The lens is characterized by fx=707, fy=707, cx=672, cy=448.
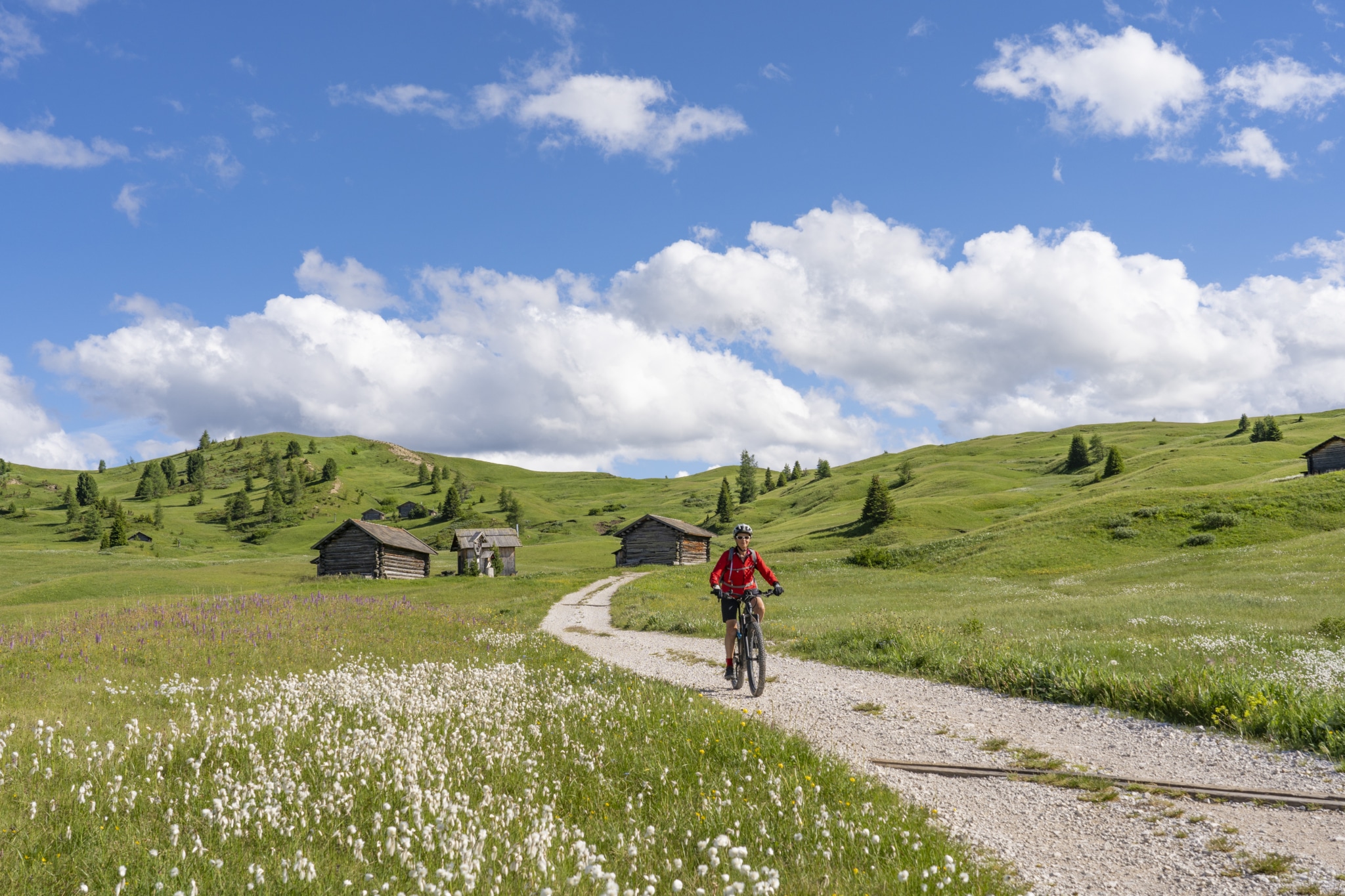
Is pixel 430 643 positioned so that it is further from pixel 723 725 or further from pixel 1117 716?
pixel 1117 716

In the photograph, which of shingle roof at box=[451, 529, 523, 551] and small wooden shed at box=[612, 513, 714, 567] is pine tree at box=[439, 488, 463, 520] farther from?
small wooden shed at box=[612, 513, 714, 567]

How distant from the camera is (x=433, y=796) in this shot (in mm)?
5293

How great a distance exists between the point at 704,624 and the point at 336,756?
681 inches

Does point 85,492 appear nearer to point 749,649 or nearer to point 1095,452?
point 749,649

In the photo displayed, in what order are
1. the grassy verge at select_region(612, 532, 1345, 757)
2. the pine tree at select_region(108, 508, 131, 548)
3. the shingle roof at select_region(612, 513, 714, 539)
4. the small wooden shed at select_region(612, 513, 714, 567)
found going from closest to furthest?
the grassy verge at select_region(612, 532, 1345, 757) < the small wooden shed at select_region(612, 513, 714, 567) < the shingle roof at select_region(612, 513, 714, 539) < the pine tree at select_region(108, 508, 131, 548)

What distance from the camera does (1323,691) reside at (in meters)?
9.16

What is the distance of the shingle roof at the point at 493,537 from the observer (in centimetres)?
9019

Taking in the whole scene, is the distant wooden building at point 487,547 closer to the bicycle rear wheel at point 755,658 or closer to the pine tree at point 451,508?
the pine tree at point 451,508

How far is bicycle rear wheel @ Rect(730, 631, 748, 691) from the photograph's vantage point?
12610 mm

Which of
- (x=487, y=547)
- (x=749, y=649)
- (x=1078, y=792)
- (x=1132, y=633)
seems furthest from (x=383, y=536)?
(x=1078, y=792)

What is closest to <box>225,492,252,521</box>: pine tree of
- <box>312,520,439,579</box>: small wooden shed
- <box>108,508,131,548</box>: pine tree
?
<box>108,508,131,548</box>: pine tree

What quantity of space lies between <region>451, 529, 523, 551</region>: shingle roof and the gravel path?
8159 centimetres

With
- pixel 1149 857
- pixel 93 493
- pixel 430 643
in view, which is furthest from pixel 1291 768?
pixel 93 493

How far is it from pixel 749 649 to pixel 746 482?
166204mm
